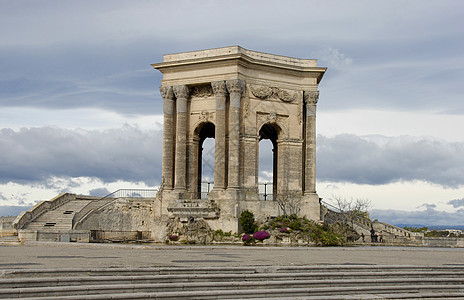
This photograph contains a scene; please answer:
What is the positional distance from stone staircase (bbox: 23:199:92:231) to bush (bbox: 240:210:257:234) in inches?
532

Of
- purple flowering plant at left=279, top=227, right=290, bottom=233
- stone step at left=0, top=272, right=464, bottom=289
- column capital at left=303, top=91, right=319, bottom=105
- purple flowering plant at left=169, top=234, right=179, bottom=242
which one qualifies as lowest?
purple flowering plant at left=169, top=234, right=179, bottom=242

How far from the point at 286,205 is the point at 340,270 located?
92.4 ft

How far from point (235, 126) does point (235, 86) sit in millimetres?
3213

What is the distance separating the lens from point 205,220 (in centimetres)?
4669

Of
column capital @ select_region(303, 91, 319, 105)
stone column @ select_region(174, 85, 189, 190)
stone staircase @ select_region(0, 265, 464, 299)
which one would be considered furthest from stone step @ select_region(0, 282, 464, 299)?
column capital @ select_region(303, 91, 319, 105)

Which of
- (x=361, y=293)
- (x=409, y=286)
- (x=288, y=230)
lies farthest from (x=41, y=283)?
(x=288, y=230)

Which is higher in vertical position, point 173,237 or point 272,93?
point 272,93

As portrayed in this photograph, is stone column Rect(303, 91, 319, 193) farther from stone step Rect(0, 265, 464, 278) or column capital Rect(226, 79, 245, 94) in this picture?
stone step Rect(0, 265, 464, 278)

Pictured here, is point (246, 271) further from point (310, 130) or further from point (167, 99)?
point (167, 99)

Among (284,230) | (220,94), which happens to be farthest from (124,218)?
(284,230)

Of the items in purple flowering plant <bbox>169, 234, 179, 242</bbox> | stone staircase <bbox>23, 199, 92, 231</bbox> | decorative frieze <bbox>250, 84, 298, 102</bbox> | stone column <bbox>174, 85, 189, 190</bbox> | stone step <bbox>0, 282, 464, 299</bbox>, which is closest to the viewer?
stone step <bbox>0, 282, 464, 299</bbox>

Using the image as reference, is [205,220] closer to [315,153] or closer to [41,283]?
[315,153]

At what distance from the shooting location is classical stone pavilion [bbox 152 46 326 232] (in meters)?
47.9

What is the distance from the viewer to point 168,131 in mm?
51719
